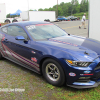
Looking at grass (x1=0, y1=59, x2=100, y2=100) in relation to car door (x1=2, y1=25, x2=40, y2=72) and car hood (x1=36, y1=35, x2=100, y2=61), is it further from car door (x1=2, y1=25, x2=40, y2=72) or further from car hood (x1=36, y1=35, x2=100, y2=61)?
car hood (x1=36, y1=35, x2=100, y2=61)

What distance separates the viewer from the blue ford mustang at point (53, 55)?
2.75 meters

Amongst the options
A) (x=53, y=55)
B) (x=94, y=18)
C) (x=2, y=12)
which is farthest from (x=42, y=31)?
(x=2, y=12)

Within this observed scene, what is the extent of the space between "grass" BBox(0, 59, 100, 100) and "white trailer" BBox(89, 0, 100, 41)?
14.1ft

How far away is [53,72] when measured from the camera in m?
3.16

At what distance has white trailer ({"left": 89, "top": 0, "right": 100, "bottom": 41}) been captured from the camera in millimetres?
6627

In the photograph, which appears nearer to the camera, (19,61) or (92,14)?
(19,61)

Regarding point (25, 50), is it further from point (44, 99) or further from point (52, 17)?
point (52, 17)

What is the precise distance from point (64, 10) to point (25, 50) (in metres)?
128

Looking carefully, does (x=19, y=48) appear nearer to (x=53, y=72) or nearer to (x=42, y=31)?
(x=42, y=31)

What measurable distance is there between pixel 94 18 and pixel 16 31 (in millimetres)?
4227

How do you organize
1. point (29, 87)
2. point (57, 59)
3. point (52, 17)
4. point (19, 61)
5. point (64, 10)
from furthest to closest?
point (64, 10), point (52, 17), point (19, 61), point (29, 87), point (57, 59)

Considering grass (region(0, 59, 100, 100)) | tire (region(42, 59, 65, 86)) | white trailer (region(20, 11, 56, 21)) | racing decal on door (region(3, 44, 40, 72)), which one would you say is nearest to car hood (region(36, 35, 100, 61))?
tire (region(42, 59, 65, 86))

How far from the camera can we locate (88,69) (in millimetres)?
2699

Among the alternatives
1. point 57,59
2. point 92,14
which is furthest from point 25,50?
point 92,14
